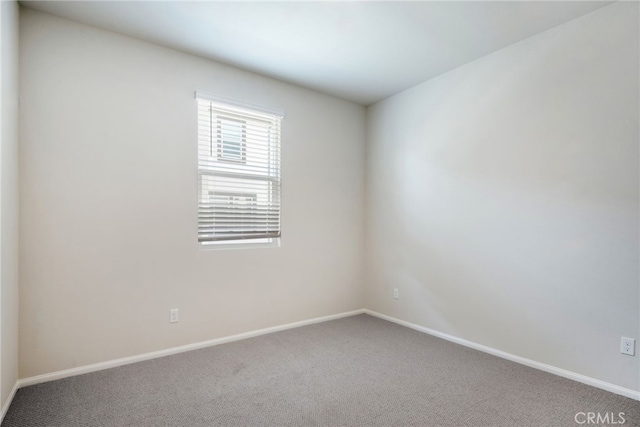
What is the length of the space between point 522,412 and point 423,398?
0.57 meters

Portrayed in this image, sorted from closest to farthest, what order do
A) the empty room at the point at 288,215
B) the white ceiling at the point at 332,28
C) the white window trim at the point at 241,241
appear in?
the empty room at the point at 288,215
the white ceiling at the point at 332,28
the white window trim at the point at 241,241

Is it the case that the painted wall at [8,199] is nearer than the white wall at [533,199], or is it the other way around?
the painted wall at [8,199]

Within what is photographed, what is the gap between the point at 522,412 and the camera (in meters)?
2.01

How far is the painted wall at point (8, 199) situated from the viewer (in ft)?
6.19

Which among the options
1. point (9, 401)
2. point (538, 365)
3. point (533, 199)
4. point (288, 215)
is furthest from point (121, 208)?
point (538, 365)

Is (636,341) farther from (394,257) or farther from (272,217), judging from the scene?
(272,217)

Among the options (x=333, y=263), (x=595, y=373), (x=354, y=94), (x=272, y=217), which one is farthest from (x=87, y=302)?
(x=595, y=373)

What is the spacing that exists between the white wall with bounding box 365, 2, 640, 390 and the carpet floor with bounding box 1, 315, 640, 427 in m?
0.40

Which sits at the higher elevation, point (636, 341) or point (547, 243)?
point (547, 243)

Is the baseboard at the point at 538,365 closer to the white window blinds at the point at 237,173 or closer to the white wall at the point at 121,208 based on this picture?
the white wall at the point at 121,208

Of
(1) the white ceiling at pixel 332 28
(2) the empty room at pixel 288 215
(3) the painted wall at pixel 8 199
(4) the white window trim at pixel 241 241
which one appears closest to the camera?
(3) the painted wall at pixel 8 199

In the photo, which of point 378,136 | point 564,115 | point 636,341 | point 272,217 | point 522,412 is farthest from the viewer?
point 378,136

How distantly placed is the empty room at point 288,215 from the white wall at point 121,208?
0.05ft

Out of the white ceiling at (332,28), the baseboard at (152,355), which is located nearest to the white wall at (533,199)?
the white ceiling at (332,28)
